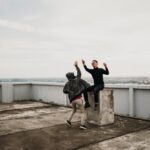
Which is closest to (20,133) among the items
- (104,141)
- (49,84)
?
(104,141)

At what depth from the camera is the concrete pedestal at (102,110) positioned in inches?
331

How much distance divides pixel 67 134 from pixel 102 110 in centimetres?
173

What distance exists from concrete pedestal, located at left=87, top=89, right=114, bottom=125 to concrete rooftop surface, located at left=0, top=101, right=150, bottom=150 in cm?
25

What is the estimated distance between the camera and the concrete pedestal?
27.6 ft

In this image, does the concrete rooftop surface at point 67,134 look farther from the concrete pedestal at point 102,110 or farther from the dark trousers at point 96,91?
the dark trousers at point 96,91

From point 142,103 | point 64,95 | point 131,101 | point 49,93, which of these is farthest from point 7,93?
point 142,103

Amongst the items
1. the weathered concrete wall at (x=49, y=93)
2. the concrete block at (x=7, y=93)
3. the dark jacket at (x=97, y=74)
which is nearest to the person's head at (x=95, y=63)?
the dark jacket at (x=97, y=74)

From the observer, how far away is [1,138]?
6871 mm

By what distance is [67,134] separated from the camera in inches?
285

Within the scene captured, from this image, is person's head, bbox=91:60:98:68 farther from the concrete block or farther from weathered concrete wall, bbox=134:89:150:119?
the concrete block

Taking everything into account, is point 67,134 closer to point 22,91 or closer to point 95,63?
point 95,63

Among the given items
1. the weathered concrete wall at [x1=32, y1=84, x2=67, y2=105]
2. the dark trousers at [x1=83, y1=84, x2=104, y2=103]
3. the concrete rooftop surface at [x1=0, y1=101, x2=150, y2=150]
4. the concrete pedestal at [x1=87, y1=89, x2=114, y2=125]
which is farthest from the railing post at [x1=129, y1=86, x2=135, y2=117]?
the weathered concrete wall at [x1=32, y1=84, x2=67, y2=105]

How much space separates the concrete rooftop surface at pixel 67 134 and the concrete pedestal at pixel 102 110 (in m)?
0.25

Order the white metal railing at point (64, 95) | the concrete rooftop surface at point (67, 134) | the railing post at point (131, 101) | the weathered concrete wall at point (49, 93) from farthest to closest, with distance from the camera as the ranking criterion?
the weathered concrete wall at point (49, 93)
the railing post at point (131, 101)
the white metal railing at point (64, 95)
the concrete rooftop surface at point (67, 134)
